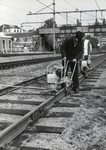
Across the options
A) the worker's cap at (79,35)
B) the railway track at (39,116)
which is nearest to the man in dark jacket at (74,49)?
the worker's cap at (79,35)

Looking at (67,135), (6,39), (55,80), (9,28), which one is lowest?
(67,135)

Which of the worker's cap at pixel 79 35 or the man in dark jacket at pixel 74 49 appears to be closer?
the worker's cap at pixel 79 35

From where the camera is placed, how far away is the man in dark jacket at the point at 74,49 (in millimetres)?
7168

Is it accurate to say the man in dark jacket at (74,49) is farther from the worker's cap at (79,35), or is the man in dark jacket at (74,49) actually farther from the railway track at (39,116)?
the railway track at (39,116)

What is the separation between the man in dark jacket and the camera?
23.5 ft

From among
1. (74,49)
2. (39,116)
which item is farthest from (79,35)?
(39,116)

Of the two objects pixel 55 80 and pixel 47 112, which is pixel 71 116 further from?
pixel 55 80

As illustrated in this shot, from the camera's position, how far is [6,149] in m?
3.54

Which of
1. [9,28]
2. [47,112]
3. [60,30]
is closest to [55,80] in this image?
[47,112]

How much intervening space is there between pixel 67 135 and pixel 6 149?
113 cm

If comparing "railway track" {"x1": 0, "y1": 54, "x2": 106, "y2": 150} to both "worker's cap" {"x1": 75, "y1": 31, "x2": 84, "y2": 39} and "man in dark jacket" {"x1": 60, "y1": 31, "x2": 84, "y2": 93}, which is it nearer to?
"man in dark jacket" {"x1": 60, "y1": 31, "x2": 84, "y2": 93}

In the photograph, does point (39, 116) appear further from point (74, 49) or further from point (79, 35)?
point (74, 49)

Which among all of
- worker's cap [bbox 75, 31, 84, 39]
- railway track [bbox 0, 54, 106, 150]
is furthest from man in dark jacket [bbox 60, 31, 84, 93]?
railway track [bbox 0, 54, 106, 150]

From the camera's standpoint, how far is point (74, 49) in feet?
24.7
